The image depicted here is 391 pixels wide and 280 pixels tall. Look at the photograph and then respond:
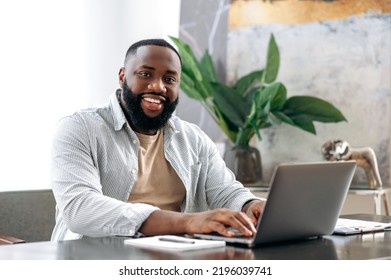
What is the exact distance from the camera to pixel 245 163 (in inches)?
157

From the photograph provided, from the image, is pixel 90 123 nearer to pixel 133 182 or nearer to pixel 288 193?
pixel 133 182

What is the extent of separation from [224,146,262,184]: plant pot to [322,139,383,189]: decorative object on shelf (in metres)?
0.39

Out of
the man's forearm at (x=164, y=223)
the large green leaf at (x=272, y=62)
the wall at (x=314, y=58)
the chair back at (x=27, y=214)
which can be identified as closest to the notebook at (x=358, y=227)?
the man's forearm at (x=164, y=223)

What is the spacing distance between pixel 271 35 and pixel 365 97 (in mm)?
563

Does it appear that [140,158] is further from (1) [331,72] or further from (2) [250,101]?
(1) [331,72]

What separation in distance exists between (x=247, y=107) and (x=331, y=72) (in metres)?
0.46

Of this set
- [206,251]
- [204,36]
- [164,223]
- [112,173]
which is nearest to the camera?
[206,251]

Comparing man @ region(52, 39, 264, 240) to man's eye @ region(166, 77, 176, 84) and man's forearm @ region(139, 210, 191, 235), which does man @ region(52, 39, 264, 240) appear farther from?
man's forearm @ region(139, 210, 191, 235)

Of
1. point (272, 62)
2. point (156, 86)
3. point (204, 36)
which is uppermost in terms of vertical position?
point (204, 36)

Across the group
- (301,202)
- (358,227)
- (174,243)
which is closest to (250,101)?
(358,227)

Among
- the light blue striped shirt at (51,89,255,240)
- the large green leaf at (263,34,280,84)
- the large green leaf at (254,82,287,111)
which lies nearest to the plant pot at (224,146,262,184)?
the large green leaf at (254,82,287,111)

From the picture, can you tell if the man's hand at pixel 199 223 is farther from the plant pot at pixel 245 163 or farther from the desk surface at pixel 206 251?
the plant pot at pixel 245 163

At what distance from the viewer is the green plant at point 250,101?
3896mm
